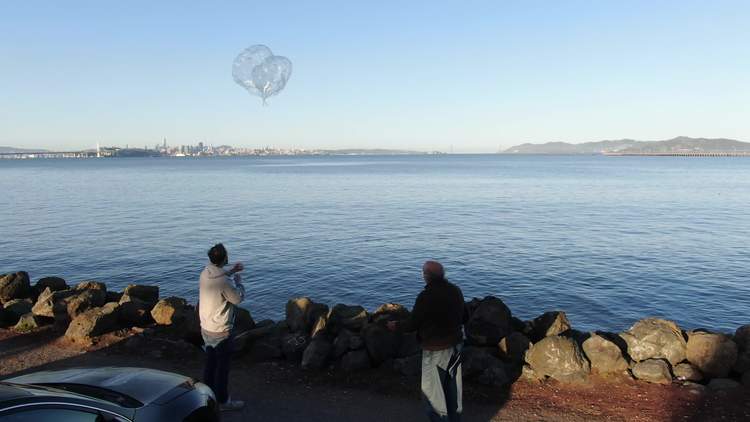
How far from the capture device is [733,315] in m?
20.6

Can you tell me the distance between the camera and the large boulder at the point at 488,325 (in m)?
11.4

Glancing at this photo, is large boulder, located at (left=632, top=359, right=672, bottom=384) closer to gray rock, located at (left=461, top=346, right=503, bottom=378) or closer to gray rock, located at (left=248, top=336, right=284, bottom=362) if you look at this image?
gray rock, located at (left=461, top=346, right=503, bottom=378)

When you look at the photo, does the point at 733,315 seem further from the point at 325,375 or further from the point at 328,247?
the point at 328,247

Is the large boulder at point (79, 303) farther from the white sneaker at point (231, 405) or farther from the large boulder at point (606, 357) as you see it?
the large boulder at point (606, 357)

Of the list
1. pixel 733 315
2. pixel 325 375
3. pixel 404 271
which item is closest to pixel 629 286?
pixel 733 315

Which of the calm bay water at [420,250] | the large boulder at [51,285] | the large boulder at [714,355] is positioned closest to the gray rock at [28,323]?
the large boulder at [51,285]

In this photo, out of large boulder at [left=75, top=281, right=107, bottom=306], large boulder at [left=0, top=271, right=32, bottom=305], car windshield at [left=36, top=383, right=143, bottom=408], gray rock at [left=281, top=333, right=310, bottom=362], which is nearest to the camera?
car windshield at [left=36, top=383, right=143, bottom=408]

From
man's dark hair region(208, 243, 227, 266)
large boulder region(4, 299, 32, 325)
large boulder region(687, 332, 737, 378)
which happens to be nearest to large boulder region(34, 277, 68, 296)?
large boulder region(4, 299, 32, 325)

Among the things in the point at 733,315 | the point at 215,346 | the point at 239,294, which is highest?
the point at 239,294

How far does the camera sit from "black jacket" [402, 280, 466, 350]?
23.5 ft

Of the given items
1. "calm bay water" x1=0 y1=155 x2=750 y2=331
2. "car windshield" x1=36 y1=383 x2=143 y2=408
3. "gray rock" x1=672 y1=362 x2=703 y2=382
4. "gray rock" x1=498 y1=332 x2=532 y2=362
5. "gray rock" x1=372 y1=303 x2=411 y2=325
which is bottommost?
"calm bay water" x1=0 y1=155 x2=750 y2=331

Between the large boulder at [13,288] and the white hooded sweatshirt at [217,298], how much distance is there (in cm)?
1102

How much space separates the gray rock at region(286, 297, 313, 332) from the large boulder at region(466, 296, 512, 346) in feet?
12.6

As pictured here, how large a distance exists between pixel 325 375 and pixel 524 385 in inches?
149
